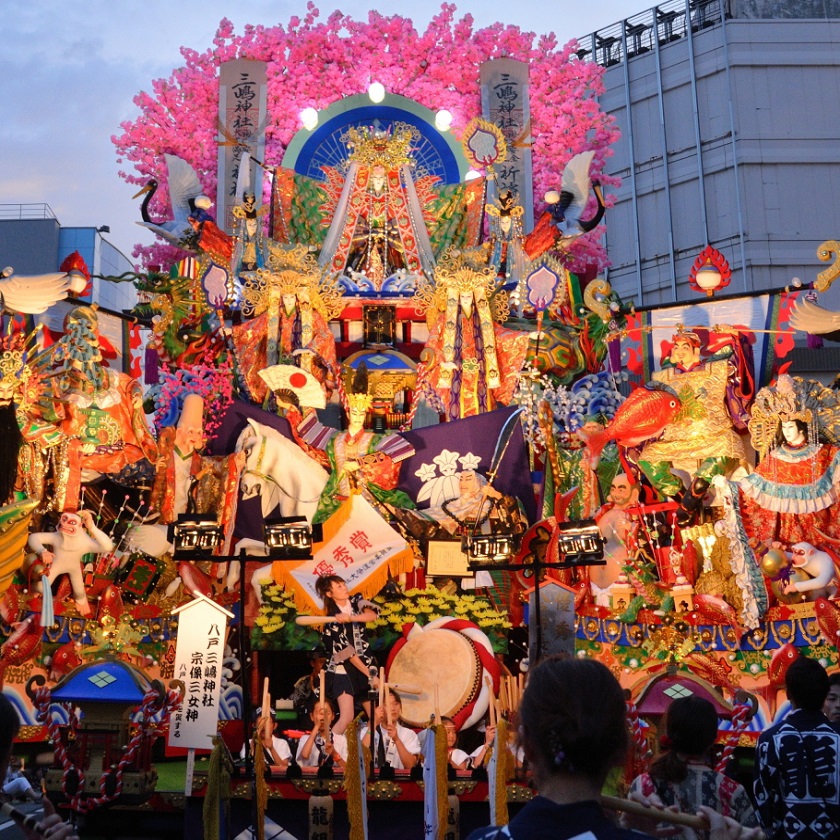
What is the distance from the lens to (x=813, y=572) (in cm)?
1224

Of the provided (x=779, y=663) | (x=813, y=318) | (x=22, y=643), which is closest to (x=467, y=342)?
(x=813, y=318)

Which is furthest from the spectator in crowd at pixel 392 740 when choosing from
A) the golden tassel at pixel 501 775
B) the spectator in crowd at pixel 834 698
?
the spectator in crowd at pixel 834 698

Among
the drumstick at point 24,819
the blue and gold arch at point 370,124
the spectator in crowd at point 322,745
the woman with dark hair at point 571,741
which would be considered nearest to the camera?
the woman with dark hair at point 571,741

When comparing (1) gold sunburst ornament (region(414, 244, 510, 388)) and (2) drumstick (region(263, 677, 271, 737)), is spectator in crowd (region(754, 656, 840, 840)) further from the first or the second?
(1) gold sunburst ornament (region(414, 244, 510, 388))

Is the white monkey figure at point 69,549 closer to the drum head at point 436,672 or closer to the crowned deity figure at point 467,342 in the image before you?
the drum head at point 436,672

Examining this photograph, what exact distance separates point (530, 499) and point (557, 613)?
6.02 feet

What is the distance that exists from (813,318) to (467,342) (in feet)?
14.7

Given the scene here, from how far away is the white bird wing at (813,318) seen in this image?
1387cm

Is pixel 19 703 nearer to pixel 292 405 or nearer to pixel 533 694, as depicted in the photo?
pixel 292 405

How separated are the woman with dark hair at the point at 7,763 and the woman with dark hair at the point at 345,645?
28.2ft

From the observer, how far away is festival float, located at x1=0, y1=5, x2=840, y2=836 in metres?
12.2

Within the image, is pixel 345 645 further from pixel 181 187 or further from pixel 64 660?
pixel 181 187

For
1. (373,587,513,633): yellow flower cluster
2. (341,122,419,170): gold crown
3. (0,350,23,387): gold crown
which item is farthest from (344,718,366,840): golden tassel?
(341,122,419,170): gold crown

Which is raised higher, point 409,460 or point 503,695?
point 409,460
